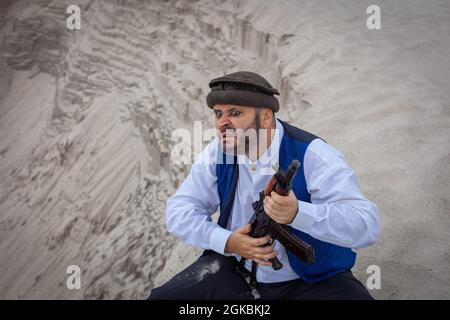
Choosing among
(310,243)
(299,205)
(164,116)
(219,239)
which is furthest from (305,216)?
(164,116)

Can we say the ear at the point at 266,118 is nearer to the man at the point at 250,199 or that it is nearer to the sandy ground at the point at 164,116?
the man at the point at 250,199

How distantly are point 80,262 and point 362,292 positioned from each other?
5.94 metres

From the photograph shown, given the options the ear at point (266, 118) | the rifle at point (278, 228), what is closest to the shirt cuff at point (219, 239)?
the rifle at point (278, 228)

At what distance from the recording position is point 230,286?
84.8 inches

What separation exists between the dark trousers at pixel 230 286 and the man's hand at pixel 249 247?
0.20 metres

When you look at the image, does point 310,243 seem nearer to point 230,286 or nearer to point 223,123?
point 230,286

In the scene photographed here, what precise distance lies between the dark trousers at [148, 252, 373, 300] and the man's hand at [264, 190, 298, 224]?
44 centimetres

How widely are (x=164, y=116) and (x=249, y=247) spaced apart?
569 centimetres

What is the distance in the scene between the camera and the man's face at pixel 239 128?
210 centimetres

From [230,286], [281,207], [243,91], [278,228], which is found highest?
[243,91]

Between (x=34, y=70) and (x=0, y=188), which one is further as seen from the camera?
(x=34, y=70)

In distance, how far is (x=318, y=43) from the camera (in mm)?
5371

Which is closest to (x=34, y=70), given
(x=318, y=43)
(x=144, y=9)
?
(x=144, y=9)

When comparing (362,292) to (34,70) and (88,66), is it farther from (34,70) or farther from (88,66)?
(34,70)
